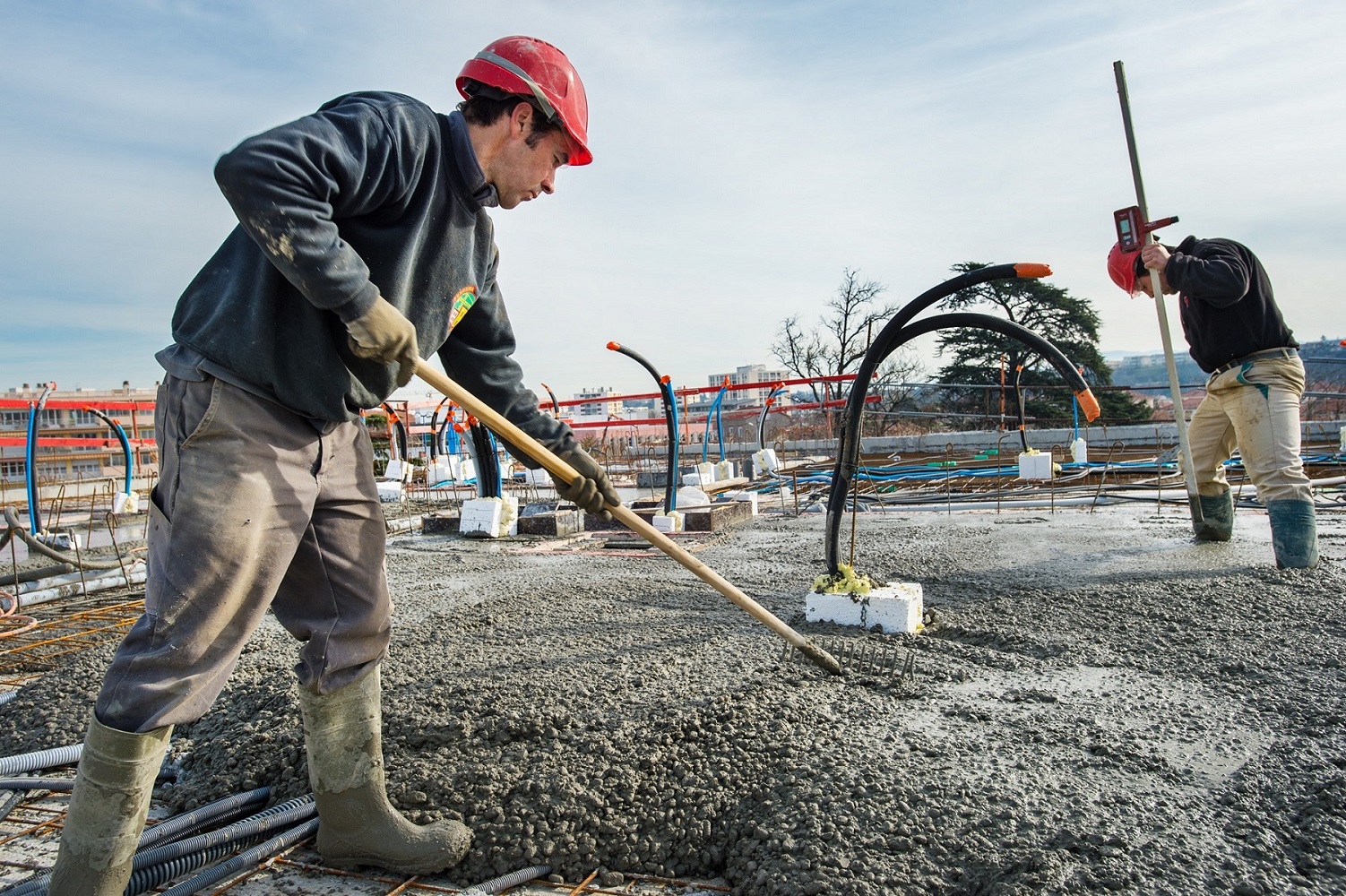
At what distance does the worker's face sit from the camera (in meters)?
1.84

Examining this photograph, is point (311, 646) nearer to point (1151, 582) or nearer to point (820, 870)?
point (820, 870)

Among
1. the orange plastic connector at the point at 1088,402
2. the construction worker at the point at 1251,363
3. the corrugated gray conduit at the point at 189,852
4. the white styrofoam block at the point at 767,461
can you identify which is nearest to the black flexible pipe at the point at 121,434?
the white styrofoam block at the point at 767,461

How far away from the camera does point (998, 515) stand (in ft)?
22.2

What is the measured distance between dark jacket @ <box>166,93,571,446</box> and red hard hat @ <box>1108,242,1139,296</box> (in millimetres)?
4331

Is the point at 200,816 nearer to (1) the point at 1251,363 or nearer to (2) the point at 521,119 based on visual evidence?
(2) the point at 521,119

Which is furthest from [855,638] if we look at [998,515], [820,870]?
[998,515]

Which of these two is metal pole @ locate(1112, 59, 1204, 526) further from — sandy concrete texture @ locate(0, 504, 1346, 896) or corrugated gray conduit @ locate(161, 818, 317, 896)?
corrugated gray conduit @ locate(161, 818, 317, 896)

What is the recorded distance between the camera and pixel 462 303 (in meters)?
1.99

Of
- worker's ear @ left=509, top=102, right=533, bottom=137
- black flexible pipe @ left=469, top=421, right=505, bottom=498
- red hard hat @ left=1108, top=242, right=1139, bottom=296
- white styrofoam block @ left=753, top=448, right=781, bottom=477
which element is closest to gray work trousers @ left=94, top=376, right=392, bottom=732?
worker's ear @ left=509, top=102, right=533, bottom=137

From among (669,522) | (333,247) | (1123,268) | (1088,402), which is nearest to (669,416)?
(669,522)

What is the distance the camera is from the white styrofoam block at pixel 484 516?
6.88 metres

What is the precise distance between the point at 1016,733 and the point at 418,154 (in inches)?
84.3

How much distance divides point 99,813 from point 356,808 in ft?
1.76

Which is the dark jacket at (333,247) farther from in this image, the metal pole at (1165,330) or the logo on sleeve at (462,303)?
the metal pole at (1165,330)
